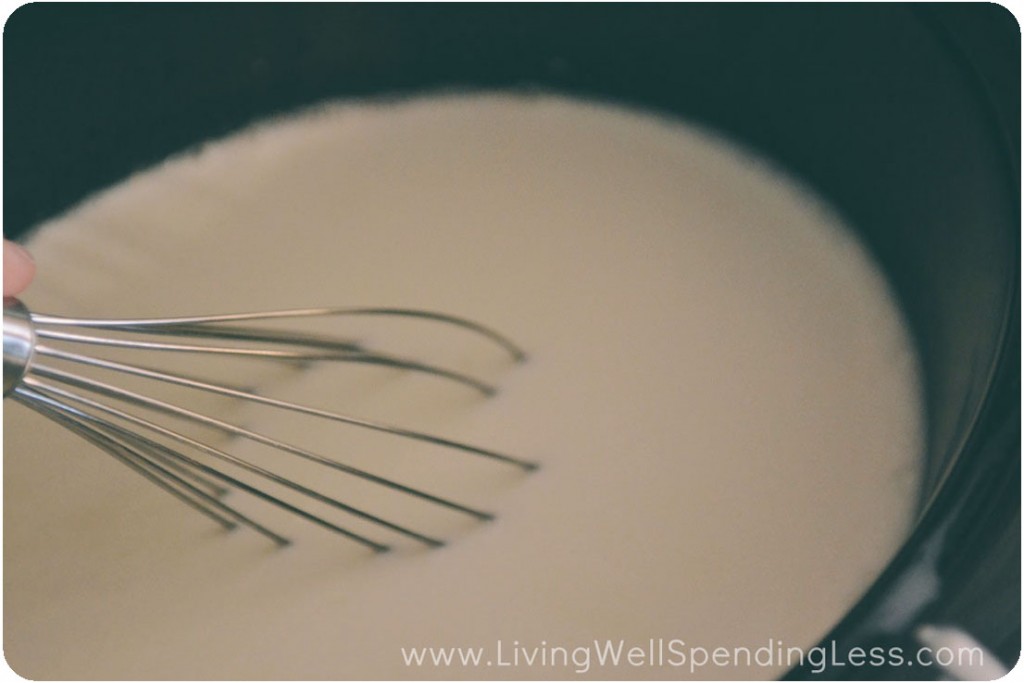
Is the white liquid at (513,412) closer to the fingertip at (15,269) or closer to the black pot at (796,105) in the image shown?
the black pot at (796,105)

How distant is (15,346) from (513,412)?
45 cm

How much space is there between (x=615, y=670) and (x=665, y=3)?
2.09ft

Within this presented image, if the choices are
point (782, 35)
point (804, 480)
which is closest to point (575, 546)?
point (804, 480)

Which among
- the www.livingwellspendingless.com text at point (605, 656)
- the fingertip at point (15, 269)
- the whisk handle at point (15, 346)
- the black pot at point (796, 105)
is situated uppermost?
the black pot at point (796, 105)

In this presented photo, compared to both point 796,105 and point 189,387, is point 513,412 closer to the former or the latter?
point 189,387

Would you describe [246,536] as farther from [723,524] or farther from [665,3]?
[665,3]

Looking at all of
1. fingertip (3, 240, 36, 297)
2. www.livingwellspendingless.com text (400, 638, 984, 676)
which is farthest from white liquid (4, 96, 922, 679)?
fingertip (3, 240, 36, 297)

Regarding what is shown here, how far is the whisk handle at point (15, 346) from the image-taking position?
0.59 meters

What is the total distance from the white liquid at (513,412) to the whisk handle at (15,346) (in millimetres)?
329

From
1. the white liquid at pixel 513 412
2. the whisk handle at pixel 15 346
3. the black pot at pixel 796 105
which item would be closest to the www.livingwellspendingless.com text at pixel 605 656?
the white liquid at pixel 513 412

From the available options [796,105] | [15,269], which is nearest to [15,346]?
[15,269]

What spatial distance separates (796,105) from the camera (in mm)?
1045

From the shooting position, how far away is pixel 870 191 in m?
1.00

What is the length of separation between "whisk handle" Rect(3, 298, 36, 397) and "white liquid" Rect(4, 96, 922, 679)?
329 mm
